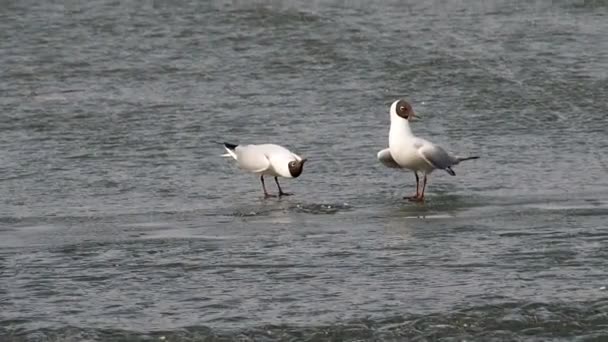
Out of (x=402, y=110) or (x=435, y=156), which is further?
(x=402, y=110)

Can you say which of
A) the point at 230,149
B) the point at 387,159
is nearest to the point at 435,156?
the point at 387,159

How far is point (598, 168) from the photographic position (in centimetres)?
1145

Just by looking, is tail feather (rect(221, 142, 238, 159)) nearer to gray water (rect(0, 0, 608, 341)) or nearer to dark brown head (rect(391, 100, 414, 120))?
gray water (rect(0, 0, 608, 341))

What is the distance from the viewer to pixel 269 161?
11297 millimetres

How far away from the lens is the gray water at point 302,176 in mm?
7566

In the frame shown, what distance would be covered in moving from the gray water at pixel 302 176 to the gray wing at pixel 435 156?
0.20 m

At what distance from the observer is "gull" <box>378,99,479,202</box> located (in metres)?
11.0

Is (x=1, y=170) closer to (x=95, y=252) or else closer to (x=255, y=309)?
(x=95, y=252)

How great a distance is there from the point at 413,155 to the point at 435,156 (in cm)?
16

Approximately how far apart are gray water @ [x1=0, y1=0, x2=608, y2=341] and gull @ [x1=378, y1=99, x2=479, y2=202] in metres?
0.16

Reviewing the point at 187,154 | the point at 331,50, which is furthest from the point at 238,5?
the point at 187,154

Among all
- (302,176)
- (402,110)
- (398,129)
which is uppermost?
(402,110)

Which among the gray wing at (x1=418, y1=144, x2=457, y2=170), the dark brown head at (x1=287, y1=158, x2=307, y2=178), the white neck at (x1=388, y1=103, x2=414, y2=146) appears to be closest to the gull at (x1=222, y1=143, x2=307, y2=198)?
the dark brown head at (x1=287, y1=158, x2=307, y2=178)

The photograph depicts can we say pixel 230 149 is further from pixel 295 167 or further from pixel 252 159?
pixel 295 167
